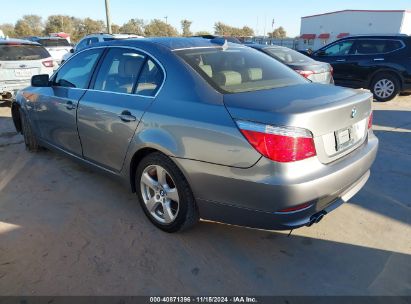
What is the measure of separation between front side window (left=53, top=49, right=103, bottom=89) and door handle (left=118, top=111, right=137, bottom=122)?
0.86m

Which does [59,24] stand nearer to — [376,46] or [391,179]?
[376,46]

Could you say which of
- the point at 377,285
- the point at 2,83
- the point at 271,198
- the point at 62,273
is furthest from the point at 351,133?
the point at 2,83

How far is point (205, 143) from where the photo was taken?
101 inches

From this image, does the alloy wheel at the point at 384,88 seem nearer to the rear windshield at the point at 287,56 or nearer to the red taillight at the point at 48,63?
the rear windshield at the point at 287,56

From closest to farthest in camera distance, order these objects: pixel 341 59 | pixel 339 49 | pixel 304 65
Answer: pixel 304 65, pixel 341 59, pixel 339 49

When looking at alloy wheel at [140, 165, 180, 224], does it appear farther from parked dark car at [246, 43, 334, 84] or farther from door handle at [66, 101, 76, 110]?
parked dark car at [246, 43, 334, 84]

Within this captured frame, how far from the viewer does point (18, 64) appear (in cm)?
850

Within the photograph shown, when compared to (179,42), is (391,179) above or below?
below

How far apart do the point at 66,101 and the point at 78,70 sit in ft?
1.27

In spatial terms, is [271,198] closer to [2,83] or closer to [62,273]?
[62,273]

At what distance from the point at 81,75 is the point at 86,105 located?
503mm

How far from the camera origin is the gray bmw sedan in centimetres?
236

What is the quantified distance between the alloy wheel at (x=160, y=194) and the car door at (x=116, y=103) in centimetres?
35

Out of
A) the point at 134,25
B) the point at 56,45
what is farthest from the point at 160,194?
the point at 134,25
